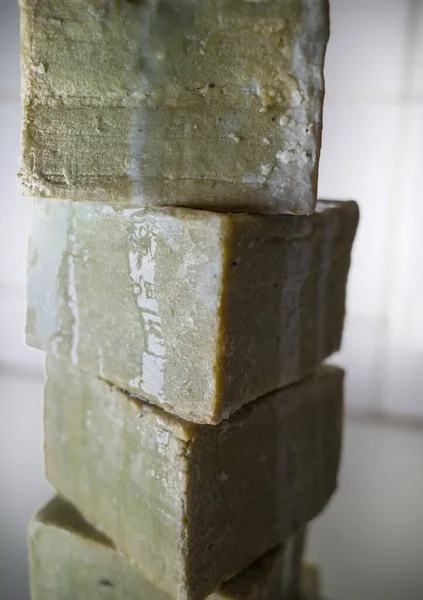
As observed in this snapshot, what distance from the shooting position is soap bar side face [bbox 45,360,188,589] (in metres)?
0.91

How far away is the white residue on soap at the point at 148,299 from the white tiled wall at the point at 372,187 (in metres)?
1.12

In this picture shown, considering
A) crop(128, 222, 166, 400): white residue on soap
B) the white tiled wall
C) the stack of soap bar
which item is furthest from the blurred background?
crop(128, 222, 166, 400): white residue on soap

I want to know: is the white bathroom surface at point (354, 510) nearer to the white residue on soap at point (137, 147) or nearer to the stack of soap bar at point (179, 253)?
the stack of soap bar at point (179, 253)

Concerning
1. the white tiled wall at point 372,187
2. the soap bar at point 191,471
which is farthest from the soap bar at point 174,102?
the white tiled wall at point 372,187

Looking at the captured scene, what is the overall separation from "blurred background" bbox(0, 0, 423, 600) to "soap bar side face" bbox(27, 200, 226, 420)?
0.51m

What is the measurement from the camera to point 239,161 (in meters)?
0.86

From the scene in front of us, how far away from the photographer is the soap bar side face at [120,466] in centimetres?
91

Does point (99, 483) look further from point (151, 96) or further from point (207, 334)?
point (151, 96)

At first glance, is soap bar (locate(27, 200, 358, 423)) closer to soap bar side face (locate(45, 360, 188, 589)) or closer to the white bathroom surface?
soap bar side face (locate(45, 360, 188, 589))

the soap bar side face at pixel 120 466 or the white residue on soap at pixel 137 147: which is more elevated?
the white residue on soap at pixel 137 147

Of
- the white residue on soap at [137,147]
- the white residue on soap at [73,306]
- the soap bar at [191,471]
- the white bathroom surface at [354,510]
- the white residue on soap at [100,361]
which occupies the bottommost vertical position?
the white bathroom surface at [354,510]

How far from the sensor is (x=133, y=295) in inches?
35.8

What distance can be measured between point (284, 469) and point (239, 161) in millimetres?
554

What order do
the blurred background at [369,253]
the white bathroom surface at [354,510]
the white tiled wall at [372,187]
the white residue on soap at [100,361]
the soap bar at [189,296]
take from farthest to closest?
the white tiled wall at [372,187] < the blurred background at [369,253] < the white bathroom surface at [354,510] < the white residue on soap at [100,361] < the soap bar at [189,296]
